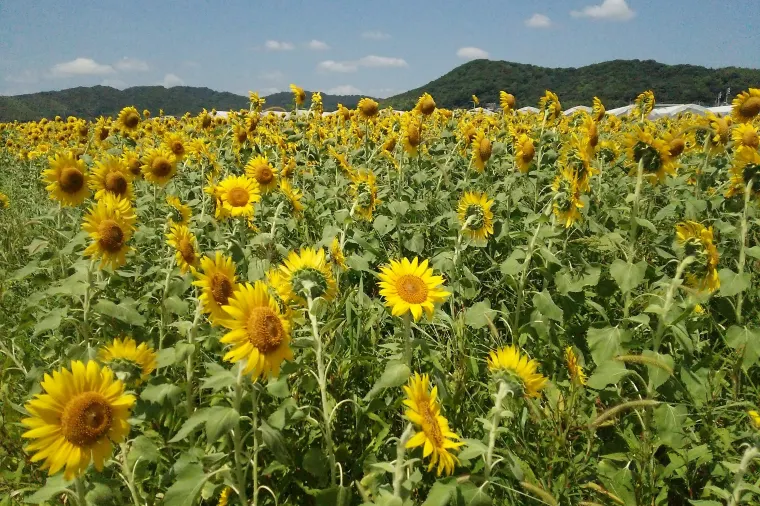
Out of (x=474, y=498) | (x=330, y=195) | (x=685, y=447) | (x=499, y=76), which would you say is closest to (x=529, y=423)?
(x=685, y=447)

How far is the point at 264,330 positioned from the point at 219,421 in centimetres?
31

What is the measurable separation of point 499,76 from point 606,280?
54382 millimetres

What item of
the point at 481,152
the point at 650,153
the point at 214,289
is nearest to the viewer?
the point at 214,289

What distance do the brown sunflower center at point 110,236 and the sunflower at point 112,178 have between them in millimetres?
854

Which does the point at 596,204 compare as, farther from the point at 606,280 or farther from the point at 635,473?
the point at 635,473

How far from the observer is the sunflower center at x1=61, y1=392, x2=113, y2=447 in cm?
140

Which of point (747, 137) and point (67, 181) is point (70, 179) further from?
point (747, 137)

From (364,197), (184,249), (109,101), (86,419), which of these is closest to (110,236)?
(184,249)

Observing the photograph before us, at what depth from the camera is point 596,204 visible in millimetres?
4648

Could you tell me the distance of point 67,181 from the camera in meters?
3.10

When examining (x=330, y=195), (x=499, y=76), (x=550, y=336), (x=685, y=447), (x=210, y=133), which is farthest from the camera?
(x=499, y=76)

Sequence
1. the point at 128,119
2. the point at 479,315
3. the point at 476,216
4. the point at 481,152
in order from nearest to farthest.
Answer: the point at 479,315 < the point at 476,216 < the point at 481,152 < the point at 128,119

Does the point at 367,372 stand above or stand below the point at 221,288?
below

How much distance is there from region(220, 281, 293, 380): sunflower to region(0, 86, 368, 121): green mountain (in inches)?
1239
